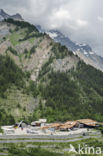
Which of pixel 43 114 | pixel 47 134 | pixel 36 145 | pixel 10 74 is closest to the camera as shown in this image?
pixel 36 145

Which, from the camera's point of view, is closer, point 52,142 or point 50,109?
point 52,142

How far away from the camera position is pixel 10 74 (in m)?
191

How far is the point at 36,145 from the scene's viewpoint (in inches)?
3324

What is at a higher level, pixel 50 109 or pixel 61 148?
pixel 50 109

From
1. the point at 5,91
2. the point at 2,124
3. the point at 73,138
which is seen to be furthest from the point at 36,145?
the point at 5,91

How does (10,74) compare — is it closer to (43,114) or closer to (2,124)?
(43,114)

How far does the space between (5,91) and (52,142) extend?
90237 mm

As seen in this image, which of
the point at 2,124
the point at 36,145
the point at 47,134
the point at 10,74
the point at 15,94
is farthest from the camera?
the point at 10,74

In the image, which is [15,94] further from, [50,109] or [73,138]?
[73,138]

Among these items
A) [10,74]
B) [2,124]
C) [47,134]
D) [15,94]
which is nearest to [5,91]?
[15,94]

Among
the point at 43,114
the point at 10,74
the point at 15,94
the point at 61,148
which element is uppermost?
the point at 10,74

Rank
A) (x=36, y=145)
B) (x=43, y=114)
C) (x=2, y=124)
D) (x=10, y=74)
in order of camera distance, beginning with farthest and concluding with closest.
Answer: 1. (x=10, y=74)
2. (x=43, y=114)
3. (x=2, y=124)
4. (x=36, y=145)

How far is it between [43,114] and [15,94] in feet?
85.9

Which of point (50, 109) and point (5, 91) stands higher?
point (5, 91)
